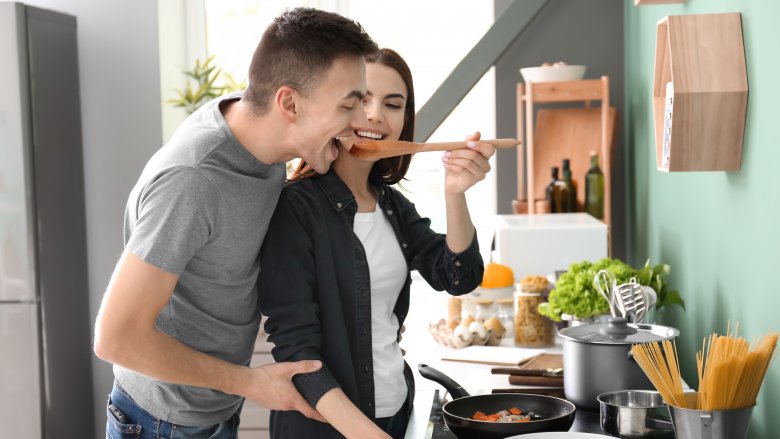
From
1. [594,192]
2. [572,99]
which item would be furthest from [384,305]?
[572,99]

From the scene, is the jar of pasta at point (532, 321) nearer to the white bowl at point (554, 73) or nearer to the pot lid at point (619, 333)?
the pot lid at point (619, 333)

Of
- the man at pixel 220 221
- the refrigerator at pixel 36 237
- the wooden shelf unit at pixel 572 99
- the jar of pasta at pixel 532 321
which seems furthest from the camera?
the wooden shelf unit at pixel 572 99

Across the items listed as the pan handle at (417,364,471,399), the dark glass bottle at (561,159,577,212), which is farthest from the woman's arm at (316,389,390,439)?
the dark glass bottle at (561,159,577,212)

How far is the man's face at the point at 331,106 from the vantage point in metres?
1.51

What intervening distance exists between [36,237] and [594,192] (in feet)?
7.73

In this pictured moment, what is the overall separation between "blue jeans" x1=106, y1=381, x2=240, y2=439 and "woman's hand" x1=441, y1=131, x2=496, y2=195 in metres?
0.68

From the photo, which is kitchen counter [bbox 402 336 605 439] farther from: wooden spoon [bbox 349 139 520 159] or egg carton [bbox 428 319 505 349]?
wooden spoon [bbox 349 139 520 159]

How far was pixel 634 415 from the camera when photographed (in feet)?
5.00

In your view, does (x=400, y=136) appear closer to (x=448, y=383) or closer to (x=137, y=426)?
(x=448, y=383)

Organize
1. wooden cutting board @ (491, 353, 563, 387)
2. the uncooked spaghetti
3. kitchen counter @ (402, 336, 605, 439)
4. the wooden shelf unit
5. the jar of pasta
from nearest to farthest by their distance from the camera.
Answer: the uncooked spaghetti → kitchen counter @ (402, 336, 605, 439) → wooden cutting board @ (491, 353, 563, 387) → the jar of pasta → the wooden shelf unit

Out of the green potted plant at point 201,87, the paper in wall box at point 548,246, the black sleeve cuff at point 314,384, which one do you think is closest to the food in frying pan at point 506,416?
the black sleeve cuff at point 314,384

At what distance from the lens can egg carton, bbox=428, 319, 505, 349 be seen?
2.59 m

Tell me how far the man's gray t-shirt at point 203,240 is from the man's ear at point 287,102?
0.10 m

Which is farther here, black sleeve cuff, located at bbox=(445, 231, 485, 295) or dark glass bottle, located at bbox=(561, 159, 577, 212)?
dark glass bottle, located at bbox=(561, 159, 577, 212)
